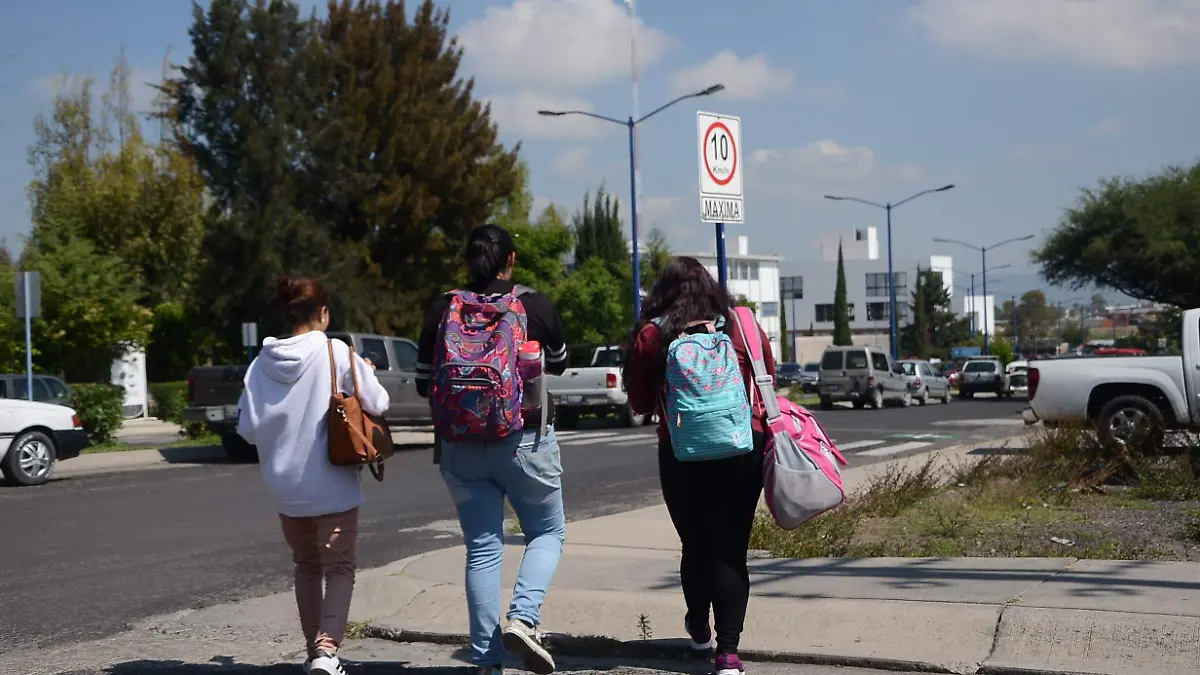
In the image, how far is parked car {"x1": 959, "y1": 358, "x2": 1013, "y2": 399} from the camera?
1849 inches

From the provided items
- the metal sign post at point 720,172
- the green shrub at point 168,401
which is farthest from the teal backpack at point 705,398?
the green shrub at point 168,401

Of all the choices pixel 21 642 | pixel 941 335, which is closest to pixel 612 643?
pixel 21 642

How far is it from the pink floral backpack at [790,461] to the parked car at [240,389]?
42.8ft

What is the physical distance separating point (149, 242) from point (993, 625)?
42500 millimetres

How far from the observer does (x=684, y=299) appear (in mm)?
5203

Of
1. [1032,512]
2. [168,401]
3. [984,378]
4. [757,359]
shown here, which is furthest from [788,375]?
[757,359]

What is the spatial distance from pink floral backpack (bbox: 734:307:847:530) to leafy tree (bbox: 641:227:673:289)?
4050 cm

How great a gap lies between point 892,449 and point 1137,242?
89.5ft

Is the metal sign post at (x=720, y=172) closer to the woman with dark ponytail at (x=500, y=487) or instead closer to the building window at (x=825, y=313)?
the woman with dark ponytail at (x=500, y=487)

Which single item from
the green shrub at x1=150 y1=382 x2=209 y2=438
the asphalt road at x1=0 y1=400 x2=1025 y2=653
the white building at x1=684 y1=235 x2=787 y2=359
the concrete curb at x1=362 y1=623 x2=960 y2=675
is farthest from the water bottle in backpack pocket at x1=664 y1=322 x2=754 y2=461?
the white building at x1=684 y1=235 x2=787 y2=359

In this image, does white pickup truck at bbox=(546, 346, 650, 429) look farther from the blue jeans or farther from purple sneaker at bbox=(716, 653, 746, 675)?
purple sneaker at bbox=(716, 653, 746, 675)

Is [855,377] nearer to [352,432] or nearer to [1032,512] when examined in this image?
[1032,512]

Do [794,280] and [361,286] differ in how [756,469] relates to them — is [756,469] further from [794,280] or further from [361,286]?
[794,280]

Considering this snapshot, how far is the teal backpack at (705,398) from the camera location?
16.3ft
